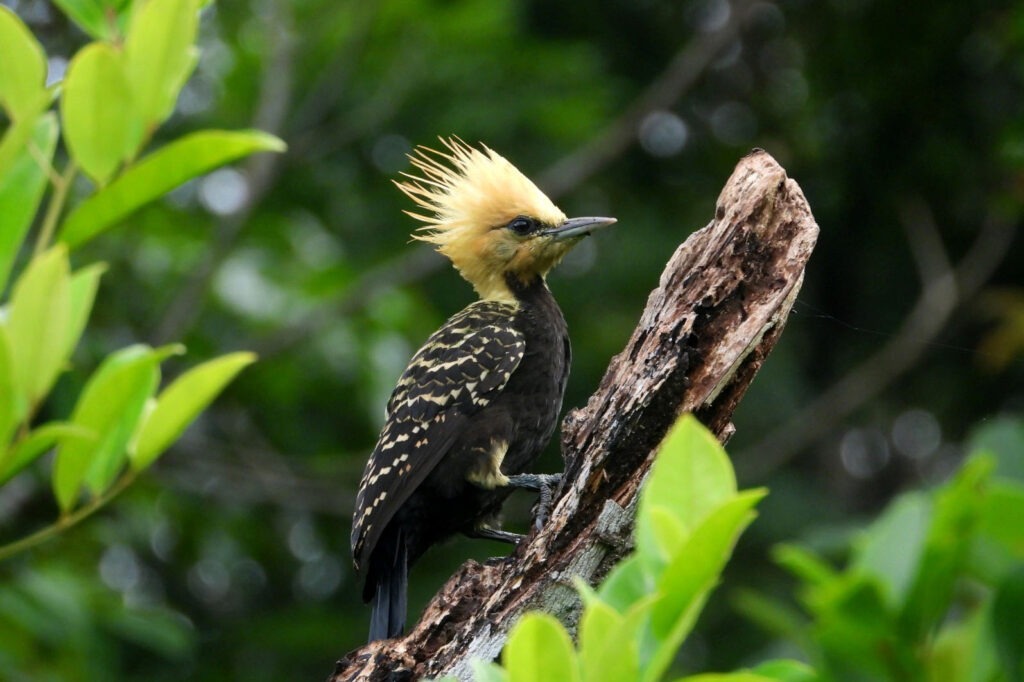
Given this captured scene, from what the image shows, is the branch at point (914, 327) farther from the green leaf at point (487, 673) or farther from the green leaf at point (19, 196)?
the green leaf at point (487, 673)

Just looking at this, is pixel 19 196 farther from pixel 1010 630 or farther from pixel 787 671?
pixel 1010 630

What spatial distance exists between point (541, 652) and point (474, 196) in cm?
389

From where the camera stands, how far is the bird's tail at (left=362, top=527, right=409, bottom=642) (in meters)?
4.56

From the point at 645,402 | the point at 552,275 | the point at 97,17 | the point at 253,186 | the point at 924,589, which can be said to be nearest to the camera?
the point at 924,589

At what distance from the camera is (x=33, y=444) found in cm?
246

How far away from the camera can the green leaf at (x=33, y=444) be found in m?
2.42

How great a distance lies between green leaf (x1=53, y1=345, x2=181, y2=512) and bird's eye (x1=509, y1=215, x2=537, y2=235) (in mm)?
2892

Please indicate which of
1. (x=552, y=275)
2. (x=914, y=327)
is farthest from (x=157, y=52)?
(x=552, y=275)

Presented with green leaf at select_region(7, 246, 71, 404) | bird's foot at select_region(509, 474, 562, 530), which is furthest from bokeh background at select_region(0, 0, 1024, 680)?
green leaf at select_region(7, 246, 71, 404)

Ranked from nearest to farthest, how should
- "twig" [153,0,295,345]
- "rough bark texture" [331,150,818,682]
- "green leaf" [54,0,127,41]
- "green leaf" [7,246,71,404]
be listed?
1. "green leaf" [7,246,71,404]
2. "green leaf" [54,0,127,41]
3. "rough bark texture" [331,150,818,682]
4. "twig" [153,0,295,345]

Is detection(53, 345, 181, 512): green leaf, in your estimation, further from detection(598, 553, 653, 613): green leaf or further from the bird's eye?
the bird's eye

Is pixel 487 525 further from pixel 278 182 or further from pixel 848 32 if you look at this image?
pixel 848 32

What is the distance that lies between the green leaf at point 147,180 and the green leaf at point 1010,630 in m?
1.56

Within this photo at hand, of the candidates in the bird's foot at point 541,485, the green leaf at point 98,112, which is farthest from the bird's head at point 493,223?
the green leaf at point 98,112
